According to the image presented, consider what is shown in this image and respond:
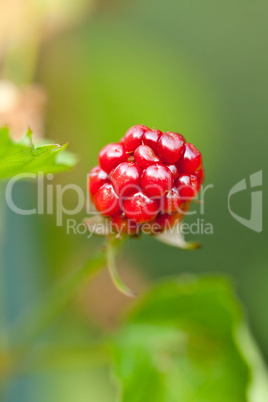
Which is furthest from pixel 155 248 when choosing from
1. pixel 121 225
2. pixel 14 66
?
pixel 121 225

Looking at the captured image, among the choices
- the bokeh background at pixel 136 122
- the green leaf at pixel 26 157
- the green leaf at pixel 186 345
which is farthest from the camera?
the bokeh background at pixel 136 122

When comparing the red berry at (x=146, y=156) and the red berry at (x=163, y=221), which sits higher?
the red berry at (x=146, y=156)

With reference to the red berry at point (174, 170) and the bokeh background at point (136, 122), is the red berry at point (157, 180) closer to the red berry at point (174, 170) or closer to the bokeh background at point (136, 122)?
the red berry at point (174, 170)

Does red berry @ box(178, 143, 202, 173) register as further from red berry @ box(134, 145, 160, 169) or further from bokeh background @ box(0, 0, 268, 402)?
bokeh background @ box(0, 0, 268, 402)

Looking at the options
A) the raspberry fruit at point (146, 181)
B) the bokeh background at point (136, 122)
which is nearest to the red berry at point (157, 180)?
the raspberry fruit at point (146, 181)

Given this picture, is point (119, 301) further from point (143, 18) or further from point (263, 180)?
point (143, 18)

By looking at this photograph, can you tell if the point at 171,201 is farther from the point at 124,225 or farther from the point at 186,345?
the point at 186,345

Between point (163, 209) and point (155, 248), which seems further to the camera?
point (155, 248)
